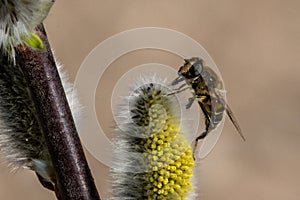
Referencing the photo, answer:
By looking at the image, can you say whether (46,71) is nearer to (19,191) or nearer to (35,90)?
(35,90)

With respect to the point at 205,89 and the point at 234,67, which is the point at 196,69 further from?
the point at 234,67

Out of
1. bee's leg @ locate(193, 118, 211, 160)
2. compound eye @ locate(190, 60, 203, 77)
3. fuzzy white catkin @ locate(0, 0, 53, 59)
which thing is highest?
fuzzy white catkin @ locate(0, 0, 53, 59)

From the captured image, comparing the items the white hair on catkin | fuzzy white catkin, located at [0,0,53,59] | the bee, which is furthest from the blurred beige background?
fuzzy white catkin, located at [0,0,53,59]

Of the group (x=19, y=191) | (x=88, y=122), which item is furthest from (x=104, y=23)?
(x=88, y=122)

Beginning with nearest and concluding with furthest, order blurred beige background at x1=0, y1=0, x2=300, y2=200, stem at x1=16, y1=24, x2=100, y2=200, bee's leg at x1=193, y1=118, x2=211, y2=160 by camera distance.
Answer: stem at x1=16, y1=24, x2=100, y2=200, bee's leg at x1=193, y1=118, x2=211, y2=160, blurred beige background at x1=0, y1=0, x2=300, y2=200

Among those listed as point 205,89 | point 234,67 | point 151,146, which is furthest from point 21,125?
point 234,67

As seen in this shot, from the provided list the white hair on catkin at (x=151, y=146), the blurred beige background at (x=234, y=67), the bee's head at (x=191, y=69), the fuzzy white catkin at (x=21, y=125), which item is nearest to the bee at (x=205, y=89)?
the bee's head at (x=191, y=69)

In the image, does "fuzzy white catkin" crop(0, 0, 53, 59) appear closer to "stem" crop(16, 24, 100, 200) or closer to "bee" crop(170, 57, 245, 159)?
"stem" crop(16, 24, 100, 200)

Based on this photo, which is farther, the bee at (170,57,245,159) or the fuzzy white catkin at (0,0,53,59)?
the bee at (170,57,245,159)
